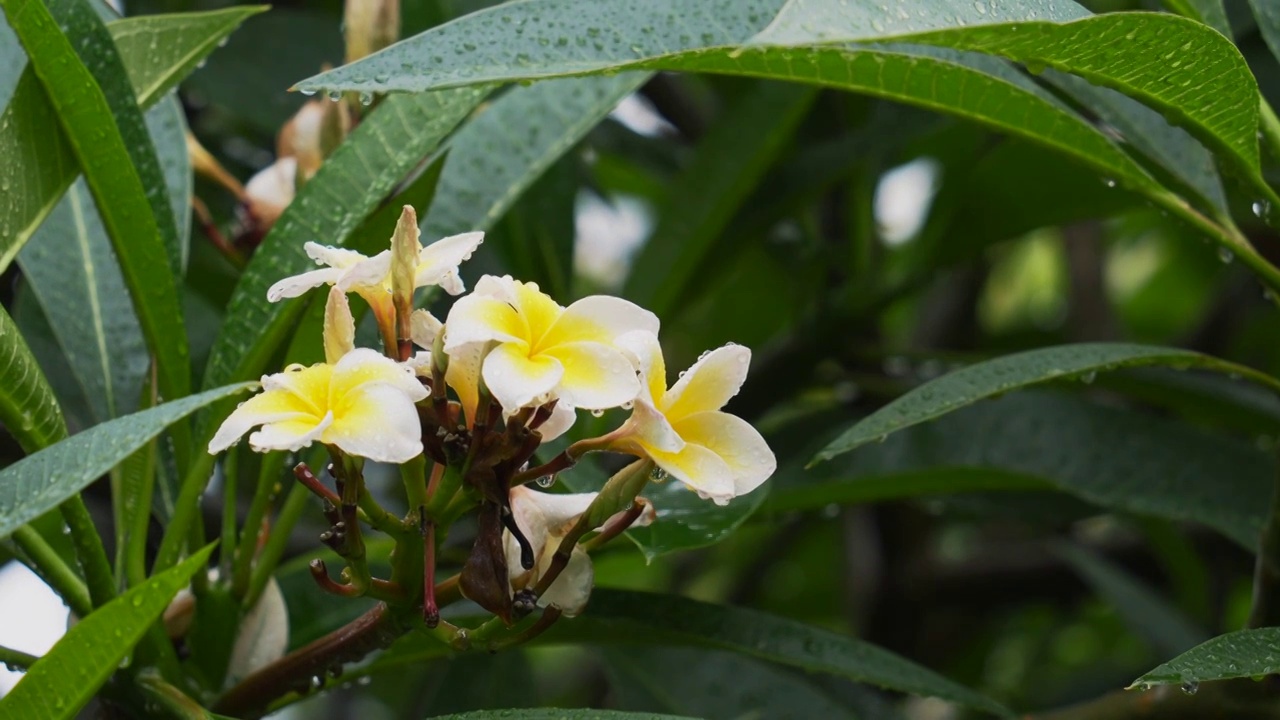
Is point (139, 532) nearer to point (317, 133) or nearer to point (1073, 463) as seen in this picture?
point (317, 133)

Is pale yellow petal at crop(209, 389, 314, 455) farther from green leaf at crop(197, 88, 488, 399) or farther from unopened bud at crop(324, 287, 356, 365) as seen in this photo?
green leaf at crop(197, 88, 488, 399)

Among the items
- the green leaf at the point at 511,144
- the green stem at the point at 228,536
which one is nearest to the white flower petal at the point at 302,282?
the green stem at the point at 228,536

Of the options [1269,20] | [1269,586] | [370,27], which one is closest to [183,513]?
[370,27]

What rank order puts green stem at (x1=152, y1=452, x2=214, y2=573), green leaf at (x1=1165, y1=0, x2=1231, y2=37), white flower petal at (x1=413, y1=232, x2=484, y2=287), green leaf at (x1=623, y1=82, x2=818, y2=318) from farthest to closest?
1. green leaf at (x1=623, y1=82, x2=818, y2=318)
2. green leaf at (x1=1165, y1=0, x2=1231, y2=37)
3. green stem at (x1=152, y1=452, x2=214, y2=573)
4. white flower petal at (x1=413, y1=232, x2=484, y2=287)

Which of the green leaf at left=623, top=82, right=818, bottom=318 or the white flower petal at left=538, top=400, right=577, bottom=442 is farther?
the green leaf at left=623, top=82, right=818, bottom=318

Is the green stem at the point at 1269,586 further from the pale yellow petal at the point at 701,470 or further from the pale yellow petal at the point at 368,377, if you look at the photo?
the pale yellow petal at the point at 368,377

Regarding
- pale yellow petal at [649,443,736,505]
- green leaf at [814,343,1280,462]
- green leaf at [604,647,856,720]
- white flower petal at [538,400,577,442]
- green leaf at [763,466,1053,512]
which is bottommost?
green leaf at [604,647,856,720]

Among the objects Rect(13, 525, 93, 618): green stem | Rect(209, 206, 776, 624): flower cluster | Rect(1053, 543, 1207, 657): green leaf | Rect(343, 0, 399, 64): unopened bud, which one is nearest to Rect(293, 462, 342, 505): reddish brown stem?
Rect(209, 206, 776, 624): flower cluster
